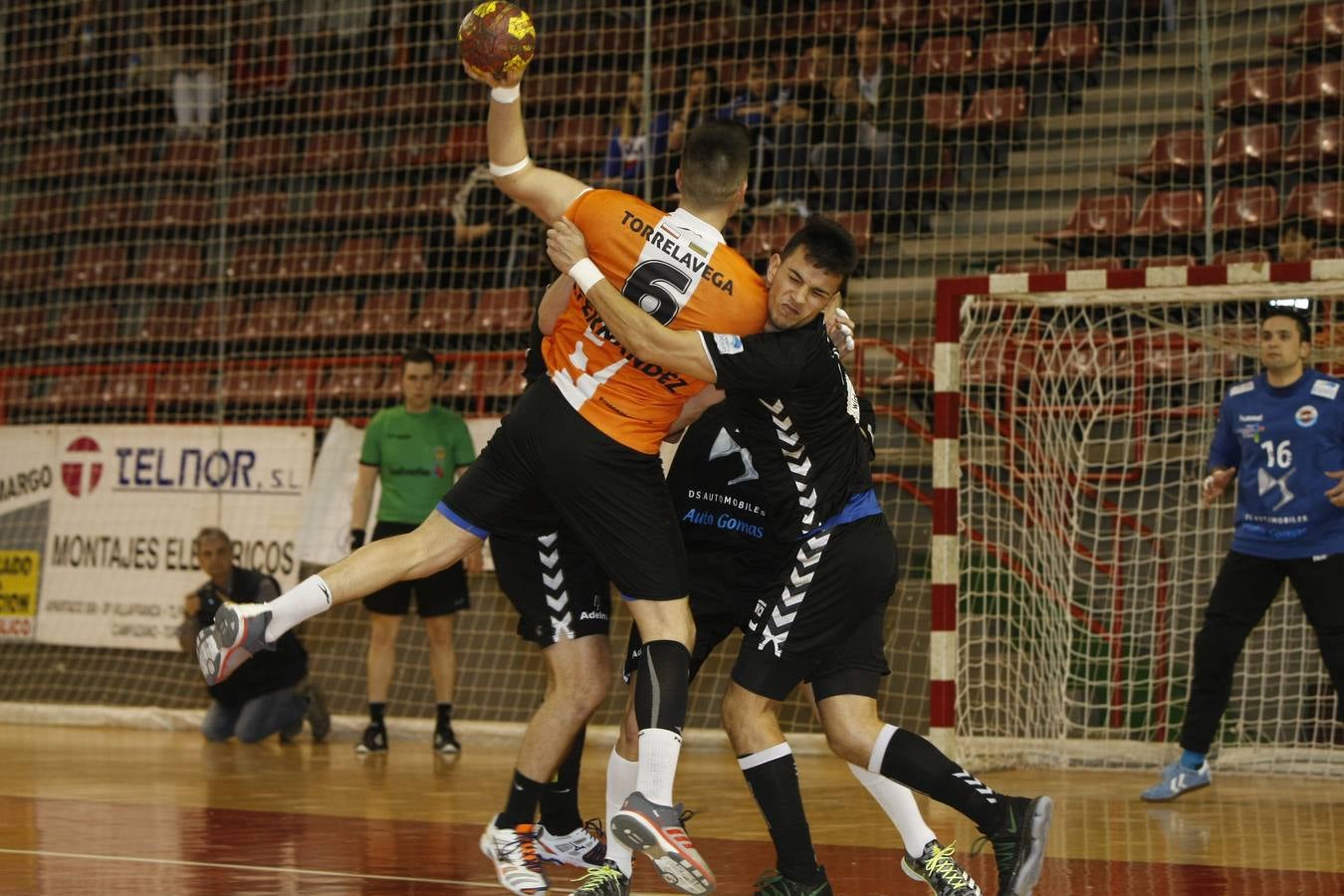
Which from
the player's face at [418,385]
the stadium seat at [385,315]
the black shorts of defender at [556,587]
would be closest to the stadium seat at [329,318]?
the stadium seat at [385,315]

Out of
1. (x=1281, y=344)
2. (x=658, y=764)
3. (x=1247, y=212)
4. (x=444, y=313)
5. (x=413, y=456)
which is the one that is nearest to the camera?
(x=658, y=764)

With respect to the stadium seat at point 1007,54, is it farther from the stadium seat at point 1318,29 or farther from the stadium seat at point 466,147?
the stadium seat at point 466,147

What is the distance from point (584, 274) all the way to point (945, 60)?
775cm

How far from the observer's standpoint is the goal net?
9.62 metres

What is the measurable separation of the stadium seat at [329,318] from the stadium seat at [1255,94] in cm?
676

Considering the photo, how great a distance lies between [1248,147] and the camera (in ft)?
36.1

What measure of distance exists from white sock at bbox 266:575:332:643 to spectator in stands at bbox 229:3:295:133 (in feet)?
33.0

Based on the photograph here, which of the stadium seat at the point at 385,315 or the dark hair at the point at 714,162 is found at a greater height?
the stadium seat at the point at 385,315

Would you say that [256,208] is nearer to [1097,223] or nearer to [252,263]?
[252,263]

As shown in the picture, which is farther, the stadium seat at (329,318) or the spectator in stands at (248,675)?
the stadium seat at (329,318)

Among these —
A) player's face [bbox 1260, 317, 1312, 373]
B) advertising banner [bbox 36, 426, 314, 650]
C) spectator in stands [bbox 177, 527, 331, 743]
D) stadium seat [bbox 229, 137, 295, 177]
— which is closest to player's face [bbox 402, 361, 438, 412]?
spectator in stands [bbox 177, 527, 331, 743]

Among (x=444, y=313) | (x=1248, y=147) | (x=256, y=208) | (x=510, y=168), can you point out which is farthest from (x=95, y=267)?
(x=510, y=168)

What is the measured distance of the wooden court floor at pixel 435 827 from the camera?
5.69 meters

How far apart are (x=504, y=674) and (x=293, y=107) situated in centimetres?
647
